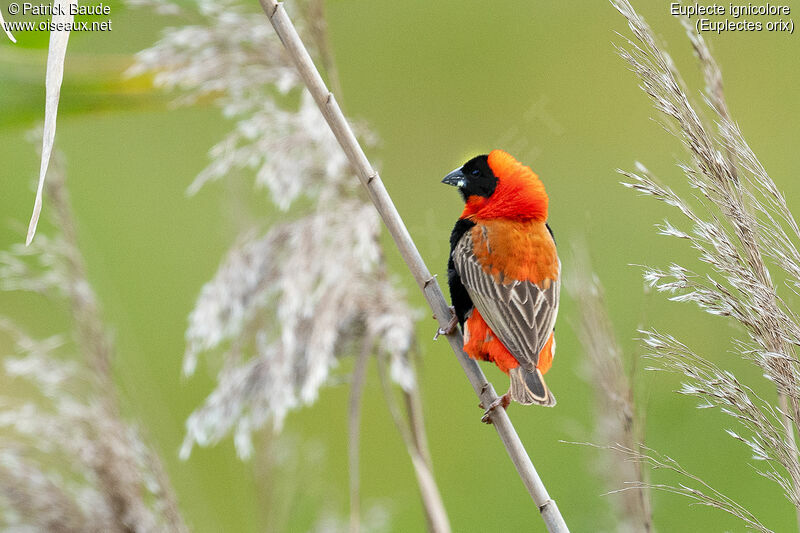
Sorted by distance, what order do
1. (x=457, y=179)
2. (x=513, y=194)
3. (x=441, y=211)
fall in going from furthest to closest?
(x=441, y=211), (x=457, y=179), (x=513, y=194)

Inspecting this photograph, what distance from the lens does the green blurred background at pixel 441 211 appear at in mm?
2432

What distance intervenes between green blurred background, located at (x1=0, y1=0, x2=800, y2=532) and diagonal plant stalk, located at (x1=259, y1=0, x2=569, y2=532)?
67 cm

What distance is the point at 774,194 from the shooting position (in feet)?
2.77

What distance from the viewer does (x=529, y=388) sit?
4.07 ft

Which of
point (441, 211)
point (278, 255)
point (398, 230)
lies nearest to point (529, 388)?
point (398, 230)

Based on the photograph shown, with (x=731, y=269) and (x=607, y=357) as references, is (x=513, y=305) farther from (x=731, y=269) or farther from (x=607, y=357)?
(x=731, y=269)

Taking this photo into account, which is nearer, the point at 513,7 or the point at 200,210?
the point at 200,210

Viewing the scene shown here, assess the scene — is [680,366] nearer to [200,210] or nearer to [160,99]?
[160,99]

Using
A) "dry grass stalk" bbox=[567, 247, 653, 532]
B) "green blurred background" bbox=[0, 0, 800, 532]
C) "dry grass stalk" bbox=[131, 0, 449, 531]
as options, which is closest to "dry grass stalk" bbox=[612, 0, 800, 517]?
"dry grass stalk" bbox=[567, 247, 653, 532]

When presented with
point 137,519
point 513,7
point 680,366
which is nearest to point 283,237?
point 137,519

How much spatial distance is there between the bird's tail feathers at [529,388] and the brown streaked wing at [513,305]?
0.01m

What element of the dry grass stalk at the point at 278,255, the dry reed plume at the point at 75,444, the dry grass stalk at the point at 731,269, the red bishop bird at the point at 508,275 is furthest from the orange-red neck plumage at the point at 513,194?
the dry reed plume at the point at 75,444

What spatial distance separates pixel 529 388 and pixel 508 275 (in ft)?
0.84

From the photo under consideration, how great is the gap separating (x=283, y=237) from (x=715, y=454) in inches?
76.7
